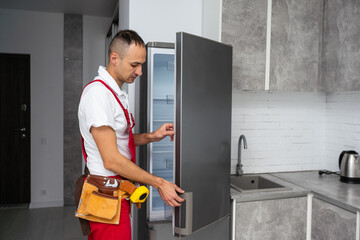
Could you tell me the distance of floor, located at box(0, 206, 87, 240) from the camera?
12.8 feet

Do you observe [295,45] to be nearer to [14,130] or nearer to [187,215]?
[187,215]

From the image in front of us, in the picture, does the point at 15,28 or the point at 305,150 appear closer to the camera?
the point at 305,150

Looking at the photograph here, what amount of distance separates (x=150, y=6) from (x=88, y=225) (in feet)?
5.66

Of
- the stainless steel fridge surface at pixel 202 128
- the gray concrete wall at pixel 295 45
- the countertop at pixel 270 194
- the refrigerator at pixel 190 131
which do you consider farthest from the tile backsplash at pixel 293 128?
the stainless steel fridge surface at pixel 202 128

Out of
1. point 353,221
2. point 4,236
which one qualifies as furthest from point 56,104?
point 353,221

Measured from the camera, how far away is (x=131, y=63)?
169 centimetres

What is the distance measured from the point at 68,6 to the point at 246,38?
10.4 feet

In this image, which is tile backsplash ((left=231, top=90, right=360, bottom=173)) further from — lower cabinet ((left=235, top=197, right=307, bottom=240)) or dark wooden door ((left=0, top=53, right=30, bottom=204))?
dark wooden door ((left=0, top=53, right=30, bottom=204))

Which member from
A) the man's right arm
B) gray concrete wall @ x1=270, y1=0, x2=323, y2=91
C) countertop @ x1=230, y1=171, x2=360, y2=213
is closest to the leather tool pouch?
the man's right arm

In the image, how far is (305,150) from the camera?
3.09 meters

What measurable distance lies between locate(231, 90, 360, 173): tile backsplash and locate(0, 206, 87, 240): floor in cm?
238

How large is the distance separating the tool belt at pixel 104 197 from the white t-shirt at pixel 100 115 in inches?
2.1

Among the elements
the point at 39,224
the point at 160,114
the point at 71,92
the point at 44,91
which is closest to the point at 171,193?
the point at 160,114

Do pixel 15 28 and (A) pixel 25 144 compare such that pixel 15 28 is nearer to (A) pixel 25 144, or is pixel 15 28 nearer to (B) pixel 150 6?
(A) pixel 25 144
